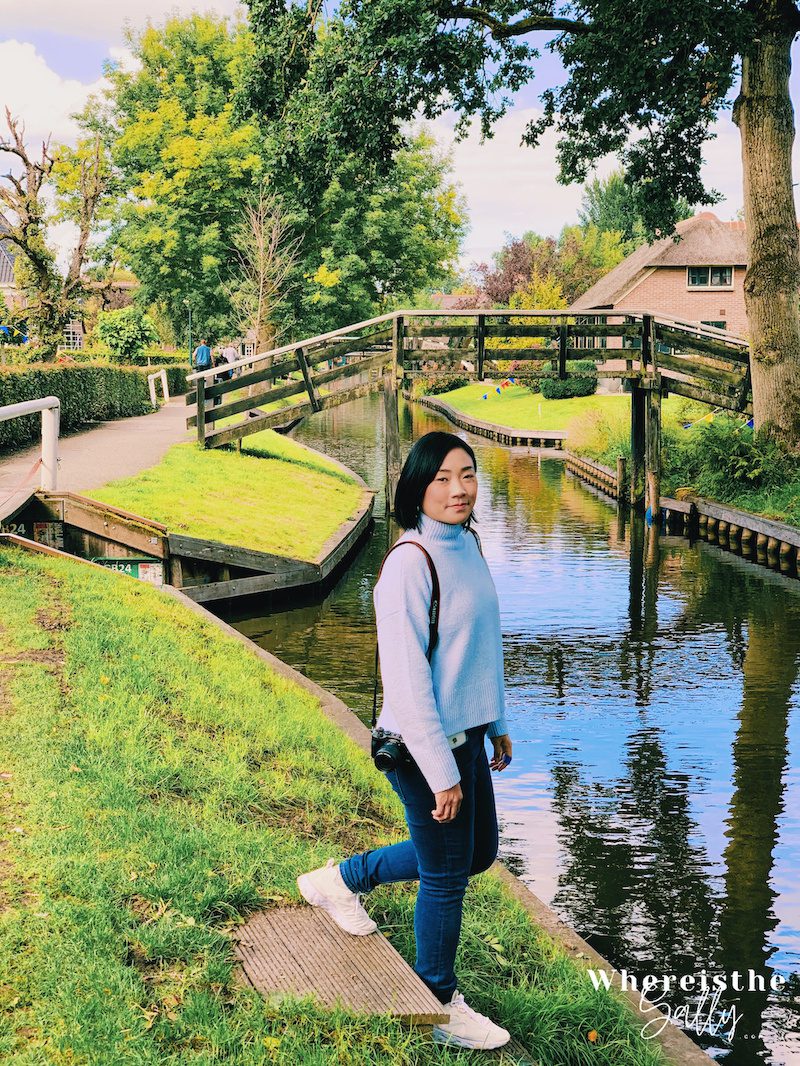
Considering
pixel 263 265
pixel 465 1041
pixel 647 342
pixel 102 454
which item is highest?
pixel 263 265

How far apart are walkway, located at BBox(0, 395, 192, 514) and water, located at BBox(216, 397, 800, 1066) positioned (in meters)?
3.53

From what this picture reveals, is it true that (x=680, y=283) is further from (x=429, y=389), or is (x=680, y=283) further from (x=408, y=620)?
(x=408, y=620)

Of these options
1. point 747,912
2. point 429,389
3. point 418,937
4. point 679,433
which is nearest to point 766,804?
point 747,912

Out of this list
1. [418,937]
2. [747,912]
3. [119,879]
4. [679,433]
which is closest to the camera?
[418,937]

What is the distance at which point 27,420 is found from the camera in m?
20.5

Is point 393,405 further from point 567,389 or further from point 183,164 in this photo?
point 183,164

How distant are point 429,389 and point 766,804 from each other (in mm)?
59061

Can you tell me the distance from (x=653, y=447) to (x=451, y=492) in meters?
19.2

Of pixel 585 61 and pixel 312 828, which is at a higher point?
pixel 585 61

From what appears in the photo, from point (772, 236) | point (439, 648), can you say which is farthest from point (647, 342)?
point (439, 648)

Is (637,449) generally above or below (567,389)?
below

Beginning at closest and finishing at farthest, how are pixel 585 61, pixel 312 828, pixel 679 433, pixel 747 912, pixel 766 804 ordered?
pixel 312 828, pixel 747 912, pixel 766 804, pixel 585 61, pixel 679 433

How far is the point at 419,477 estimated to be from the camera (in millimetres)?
3676

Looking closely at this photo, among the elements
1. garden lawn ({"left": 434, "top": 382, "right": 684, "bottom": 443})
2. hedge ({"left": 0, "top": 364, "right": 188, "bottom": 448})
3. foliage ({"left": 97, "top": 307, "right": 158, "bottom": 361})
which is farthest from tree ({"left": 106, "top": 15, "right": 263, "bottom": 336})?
hedge ({"left": 0, "top": 364, "right": 188, "bottom": 448})
